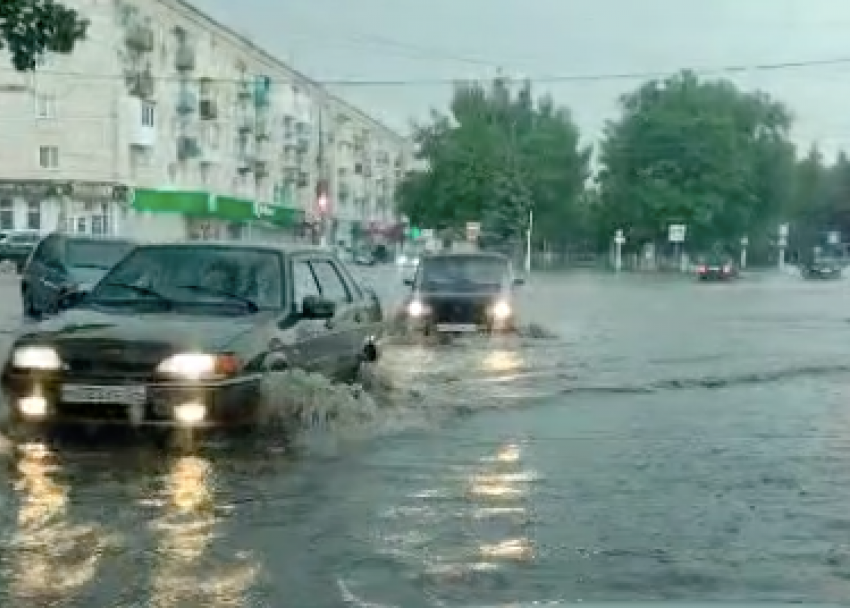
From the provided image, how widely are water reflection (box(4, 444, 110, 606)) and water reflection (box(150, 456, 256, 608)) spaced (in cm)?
30

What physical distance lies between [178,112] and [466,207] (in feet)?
59.9

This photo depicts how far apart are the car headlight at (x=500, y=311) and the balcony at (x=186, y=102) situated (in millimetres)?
53944

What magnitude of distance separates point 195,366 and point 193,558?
2938 millimetres

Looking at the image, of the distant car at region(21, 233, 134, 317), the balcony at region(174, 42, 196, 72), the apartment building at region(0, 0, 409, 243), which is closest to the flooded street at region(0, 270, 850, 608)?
the distant car at region(21, 233, 134, 317)

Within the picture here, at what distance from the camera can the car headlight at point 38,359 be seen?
9031mm

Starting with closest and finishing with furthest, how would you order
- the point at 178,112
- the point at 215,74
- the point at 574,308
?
the point at 574,308, the point at 178,112, the point at 215,74

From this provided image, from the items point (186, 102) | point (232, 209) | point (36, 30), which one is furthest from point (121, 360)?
point (232, 209)

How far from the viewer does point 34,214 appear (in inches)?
2484

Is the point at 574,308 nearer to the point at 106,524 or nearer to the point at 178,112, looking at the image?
the point at 106,524

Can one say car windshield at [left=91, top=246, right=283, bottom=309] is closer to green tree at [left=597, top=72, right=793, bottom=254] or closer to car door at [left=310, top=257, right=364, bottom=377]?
car door at [left=310, top=257, right=364, bottom=377]

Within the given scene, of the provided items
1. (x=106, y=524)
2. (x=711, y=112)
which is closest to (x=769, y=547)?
(x=106, y=524)

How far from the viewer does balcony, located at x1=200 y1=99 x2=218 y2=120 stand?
76.6m

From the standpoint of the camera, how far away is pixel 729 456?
387 inches

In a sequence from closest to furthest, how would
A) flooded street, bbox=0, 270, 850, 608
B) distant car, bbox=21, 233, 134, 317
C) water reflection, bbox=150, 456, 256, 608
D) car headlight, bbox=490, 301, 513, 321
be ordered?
water reflection, bbox=150, 456, 256, 608 → flooded street, bbox=0, 270, 850, 608 → car headlight, bbox=490, 301, 513, 321 → distant car, bbox=21, 233, 134, 317
